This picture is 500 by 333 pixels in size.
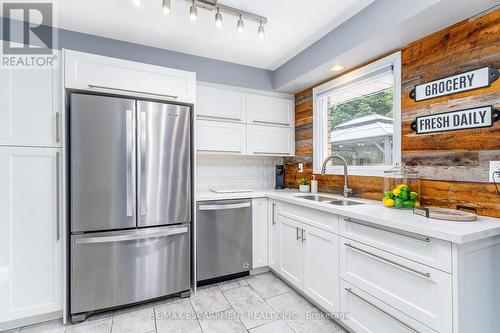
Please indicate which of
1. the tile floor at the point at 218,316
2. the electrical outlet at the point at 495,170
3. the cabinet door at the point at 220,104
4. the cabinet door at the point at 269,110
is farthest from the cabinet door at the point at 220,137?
the electrical outlet at the point at 495,170


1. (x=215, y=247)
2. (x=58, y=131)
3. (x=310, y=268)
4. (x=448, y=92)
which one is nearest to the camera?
(x=448, y=92)

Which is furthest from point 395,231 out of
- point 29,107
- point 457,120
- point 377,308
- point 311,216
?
point 29,107

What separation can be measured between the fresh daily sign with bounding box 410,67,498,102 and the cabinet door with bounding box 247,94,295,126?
1608mm

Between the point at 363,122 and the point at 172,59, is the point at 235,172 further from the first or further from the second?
the point at 363,122

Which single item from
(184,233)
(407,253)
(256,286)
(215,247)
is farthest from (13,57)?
(407,253)

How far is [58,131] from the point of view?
75.9 inches

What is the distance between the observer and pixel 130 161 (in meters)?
2.06

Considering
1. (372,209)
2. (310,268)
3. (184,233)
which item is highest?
(372,209)

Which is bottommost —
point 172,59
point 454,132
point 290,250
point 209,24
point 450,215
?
point 290,250

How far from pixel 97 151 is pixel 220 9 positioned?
1501mm

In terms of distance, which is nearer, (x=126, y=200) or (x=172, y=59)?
(x=126, y=200)

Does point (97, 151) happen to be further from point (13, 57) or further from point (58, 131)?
point (13, 57)

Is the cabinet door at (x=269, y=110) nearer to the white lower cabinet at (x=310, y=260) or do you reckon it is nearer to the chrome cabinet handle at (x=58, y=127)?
the white lower cabinet at (x=310, y=260)

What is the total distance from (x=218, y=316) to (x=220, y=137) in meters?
1.84
